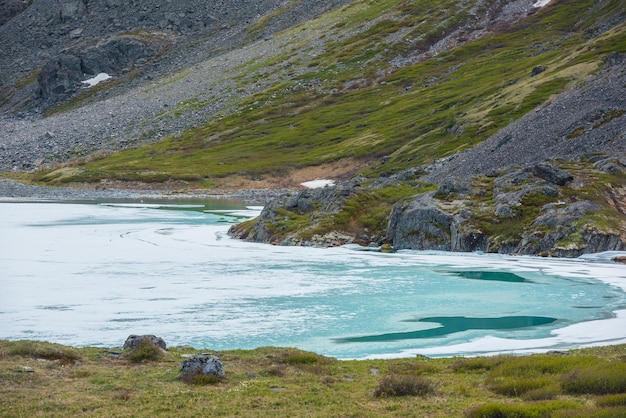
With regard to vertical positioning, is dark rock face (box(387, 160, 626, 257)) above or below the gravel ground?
below

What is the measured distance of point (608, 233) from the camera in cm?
5784

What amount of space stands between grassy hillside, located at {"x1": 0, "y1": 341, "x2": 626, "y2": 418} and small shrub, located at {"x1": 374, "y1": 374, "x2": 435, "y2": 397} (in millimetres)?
30

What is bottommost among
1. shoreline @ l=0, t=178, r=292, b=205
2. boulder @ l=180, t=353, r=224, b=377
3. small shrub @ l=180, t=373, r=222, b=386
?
small shrub @ l=180, t=373, r=222, b=386

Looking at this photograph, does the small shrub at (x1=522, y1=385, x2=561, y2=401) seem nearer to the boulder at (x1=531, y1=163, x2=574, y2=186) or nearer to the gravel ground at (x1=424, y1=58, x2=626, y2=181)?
the boulder at (x1=531, y1=163, x2=574, y2=186)

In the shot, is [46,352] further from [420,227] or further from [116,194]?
[116,194]

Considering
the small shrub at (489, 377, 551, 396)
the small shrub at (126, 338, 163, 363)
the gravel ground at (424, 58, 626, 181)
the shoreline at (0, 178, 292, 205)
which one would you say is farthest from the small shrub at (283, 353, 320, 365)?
the shoreline at (0, 178, 292, 205)

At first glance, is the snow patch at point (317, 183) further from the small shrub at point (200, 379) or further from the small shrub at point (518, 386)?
the small shrub at point (518, 386)

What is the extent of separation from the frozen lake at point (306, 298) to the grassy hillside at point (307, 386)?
17.4 ft

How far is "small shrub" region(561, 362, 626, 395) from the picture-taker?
21.0 metres

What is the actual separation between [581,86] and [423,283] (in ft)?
220

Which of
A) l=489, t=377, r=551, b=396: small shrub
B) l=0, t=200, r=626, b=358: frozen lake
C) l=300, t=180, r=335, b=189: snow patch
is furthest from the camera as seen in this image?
l=300, t=180, r=335, b=189: snow patch

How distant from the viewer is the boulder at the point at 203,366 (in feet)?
78.2

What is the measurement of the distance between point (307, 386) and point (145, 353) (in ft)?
21.1

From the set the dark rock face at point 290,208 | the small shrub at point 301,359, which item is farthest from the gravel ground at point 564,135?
the small shrub at point 301,359
